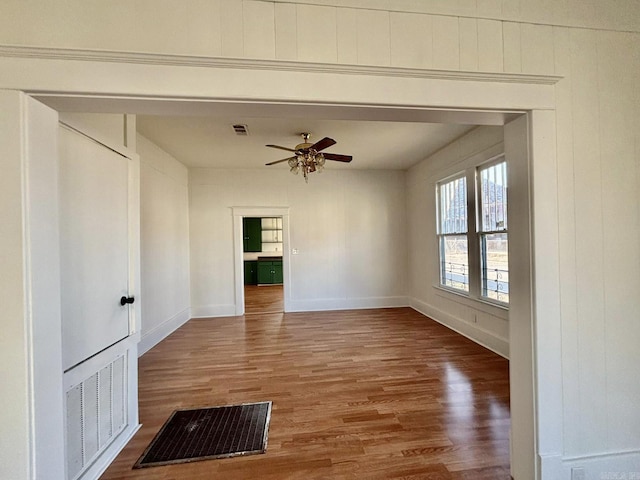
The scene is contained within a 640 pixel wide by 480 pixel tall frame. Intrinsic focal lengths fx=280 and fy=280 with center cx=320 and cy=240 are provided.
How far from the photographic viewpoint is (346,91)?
1.26 metres

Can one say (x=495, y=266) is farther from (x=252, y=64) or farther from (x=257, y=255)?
(x=257, y=255)

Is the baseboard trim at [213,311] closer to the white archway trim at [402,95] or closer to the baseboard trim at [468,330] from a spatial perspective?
the baseboard trim at [468,330]

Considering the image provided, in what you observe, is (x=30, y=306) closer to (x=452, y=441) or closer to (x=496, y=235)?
(x=452, y=441)

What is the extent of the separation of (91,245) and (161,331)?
9.72ft

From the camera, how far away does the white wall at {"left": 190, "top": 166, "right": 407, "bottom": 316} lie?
5.37 m

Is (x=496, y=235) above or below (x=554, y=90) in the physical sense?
below

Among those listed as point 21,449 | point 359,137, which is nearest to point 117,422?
point 21,449

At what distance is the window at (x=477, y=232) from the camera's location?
3.39m

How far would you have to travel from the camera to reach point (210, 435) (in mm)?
2010

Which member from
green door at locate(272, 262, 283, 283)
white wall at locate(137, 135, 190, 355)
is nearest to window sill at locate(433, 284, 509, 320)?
white wall at locate(137, 135, 190, 355)

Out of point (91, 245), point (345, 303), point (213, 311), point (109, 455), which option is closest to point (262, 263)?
point (213, 311)

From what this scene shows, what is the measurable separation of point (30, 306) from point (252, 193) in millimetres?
4517

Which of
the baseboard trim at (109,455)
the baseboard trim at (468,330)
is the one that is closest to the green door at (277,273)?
the baseboard trim at (468,330)

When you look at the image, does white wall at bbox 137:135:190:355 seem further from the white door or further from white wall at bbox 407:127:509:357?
white wall at bbox 407:127:509:357
